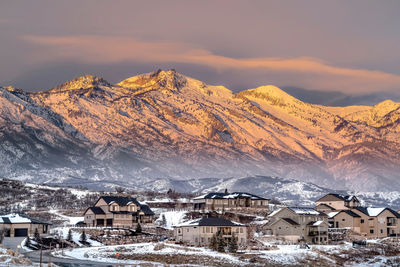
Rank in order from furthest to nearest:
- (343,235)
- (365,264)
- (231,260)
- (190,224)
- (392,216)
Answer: (392,216) < (343,235) < (190,224) < (365,264) < (231,260)

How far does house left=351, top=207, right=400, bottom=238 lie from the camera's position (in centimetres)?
17538

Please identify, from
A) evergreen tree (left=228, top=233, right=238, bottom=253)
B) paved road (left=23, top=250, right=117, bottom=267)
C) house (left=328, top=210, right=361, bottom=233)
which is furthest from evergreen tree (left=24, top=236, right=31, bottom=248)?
house (left=328, top=210, right=361, bottom=233)

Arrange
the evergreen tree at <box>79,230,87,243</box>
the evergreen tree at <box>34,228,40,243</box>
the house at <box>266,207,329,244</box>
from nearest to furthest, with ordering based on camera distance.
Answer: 1. the evergreen tree at <box>34,228,40,243</box>
2. the evergreen tree at <box>79,230,87,243</box>
3. the house at <box>266,207,329,244</box>

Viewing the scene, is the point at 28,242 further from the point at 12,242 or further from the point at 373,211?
the point at 373,211

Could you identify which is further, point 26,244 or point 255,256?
point 26,244

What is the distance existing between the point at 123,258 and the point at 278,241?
136 feet

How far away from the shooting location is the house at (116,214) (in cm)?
17625

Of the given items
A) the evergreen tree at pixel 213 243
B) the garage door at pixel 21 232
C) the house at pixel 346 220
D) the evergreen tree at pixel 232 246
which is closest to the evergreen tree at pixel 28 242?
the garage door at pixel 21 232

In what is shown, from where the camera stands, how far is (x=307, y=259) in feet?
402

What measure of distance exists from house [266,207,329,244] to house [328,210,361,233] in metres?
21.4

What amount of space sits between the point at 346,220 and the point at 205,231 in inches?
2163

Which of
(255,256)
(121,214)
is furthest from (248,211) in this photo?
(255,256)

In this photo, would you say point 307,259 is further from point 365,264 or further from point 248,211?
point 248,211

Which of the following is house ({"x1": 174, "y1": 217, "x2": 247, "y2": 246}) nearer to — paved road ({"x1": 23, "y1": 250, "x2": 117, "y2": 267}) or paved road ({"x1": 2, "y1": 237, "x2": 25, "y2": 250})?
paved road ({"x1": 23, "y1": 250, "x2": 117, "y2": 267})
